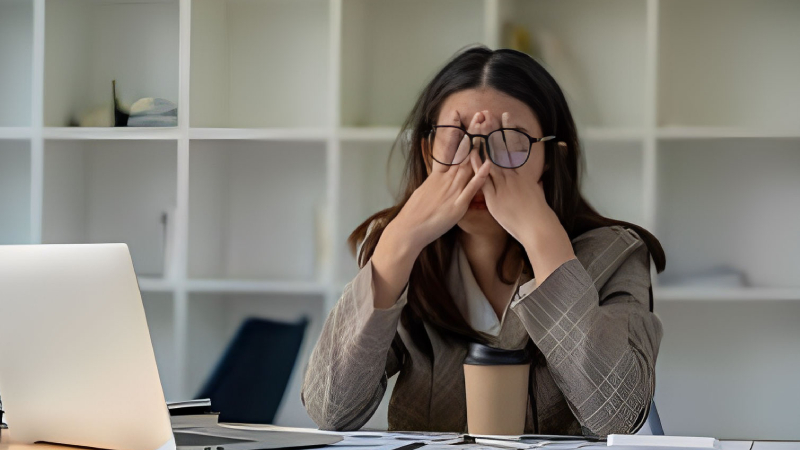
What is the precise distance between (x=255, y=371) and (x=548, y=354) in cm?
161

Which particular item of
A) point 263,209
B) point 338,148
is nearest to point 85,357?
point 338,148

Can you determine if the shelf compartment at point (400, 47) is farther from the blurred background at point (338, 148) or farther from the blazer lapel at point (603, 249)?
the blazer lapel at point (603, 249)

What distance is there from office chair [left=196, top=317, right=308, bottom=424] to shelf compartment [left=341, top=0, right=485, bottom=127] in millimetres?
666

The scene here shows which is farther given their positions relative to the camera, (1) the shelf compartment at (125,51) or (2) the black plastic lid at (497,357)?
(1) the shelf compartment at (125,51)

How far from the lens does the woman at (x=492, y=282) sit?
3.48ft

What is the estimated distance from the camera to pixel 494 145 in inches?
48.8

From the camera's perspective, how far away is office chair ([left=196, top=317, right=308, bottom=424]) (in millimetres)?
2480

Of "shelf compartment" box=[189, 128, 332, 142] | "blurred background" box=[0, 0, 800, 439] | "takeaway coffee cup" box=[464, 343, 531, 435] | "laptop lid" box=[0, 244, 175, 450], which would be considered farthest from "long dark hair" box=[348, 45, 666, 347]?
"shelf compartment" box=[189, 128, 332, 142]

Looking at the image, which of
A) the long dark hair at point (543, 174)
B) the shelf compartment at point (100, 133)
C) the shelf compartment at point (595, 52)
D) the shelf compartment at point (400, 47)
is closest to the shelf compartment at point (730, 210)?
the shelf compartment at point (595, 52)

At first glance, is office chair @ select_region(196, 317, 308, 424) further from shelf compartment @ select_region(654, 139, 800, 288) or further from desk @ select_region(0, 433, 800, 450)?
desk @ select_region(0, 433, 800, 450)

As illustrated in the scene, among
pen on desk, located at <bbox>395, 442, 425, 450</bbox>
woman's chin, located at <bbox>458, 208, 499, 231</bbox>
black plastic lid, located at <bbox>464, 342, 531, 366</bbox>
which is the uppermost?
woman's chin, located at <bbox>458, 208, 499, 231</bbox>

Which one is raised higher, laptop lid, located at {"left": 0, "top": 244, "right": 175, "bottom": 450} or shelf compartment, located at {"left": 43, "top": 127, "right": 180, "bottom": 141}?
shelf compartment, located at {"left": 43, "top": 127, "right": 180, "bottom": 141}

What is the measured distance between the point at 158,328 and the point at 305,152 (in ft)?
2.27

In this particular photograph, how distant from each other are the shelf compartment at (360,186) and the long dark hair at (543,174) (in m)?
0.91
